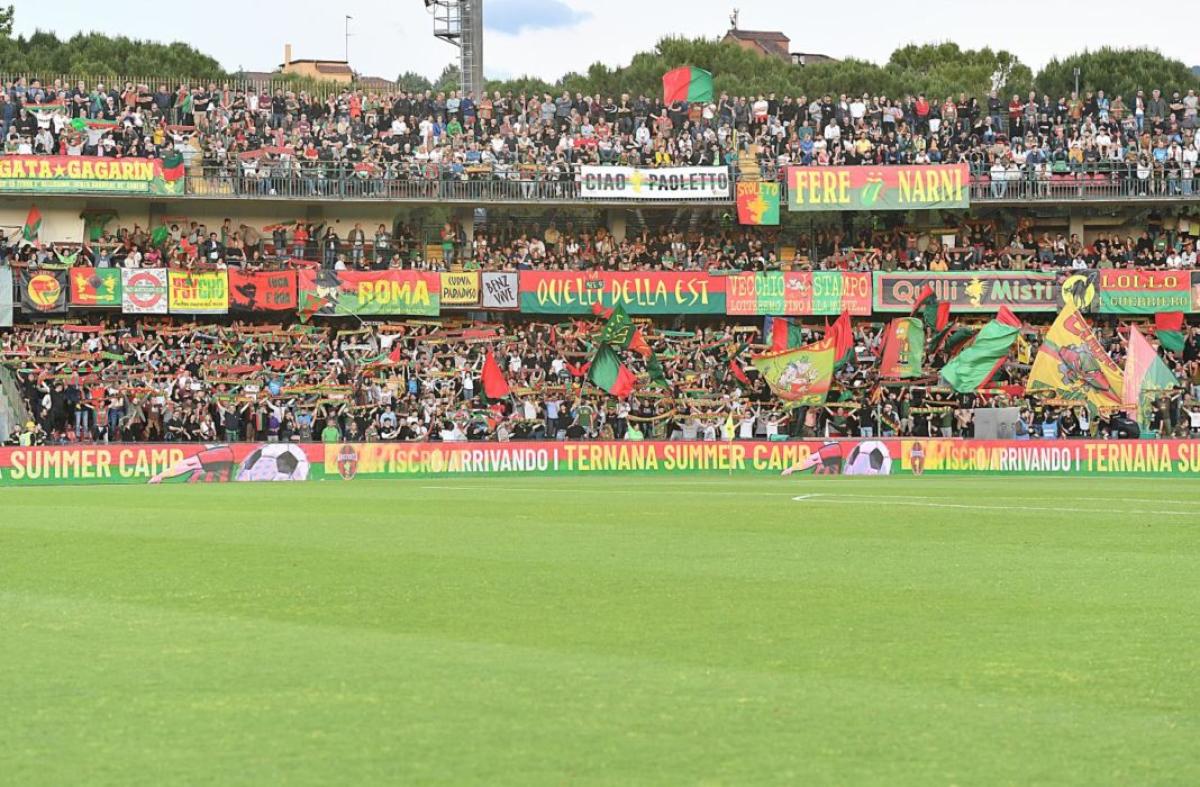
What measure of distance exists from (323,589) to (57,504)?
15.2 metres

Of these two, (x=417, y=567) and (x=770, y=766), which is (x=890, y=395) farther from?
(x=770, y=766)

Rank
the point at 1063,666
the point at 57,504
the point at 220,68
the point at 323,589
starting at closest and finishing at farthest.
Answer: the point at 1063,666
the point at 323,589
the point at 57,504
the point at 220,68

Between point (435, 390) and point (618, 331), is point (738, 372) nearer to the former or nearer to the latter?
point (618, 331)

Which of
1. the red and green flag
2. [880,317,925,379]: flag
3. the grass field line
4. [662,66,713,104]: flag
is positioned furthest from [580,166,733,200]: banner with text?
the grass field line

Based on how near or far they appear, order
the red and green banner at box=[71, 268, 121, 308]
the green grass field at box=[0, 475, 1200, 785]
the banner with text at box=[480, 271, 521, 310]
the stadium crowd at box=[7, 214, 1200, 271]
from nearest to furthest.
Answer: the green grass field at box=[0, 475, 1200, 785] < the red and green banner at box=[71, 268, 121, 308] < the banner with text at box=[480, 271, 521, 310] < the stadium crowd at box=[7, 214, 1200, 271]

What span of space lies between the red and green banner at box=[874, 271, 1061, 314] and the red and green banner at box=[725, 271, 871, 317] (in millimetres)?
706

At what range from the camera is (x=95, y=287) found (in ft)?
165

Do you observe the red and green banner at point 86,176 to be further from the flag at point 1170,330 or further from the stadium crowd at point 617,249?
the flag at point 1170,330

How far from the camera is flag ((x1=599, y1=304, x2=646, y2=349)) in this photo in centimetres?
4944

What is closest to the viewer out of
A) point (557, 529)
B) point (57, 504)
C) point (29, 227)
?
point (557, 529)

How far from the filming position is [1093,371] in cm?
4544

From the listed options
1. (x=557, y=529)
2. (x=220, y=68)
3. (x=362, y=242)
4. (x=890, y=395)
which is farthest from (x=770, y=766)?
(x=220, y=68)

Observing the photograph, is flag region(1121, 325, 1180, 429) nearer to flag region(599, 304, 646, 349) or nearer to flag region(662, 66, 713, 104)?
flag region(599, 304, 646, 349)

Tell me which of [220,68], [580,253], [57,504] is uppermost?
[220,68]
